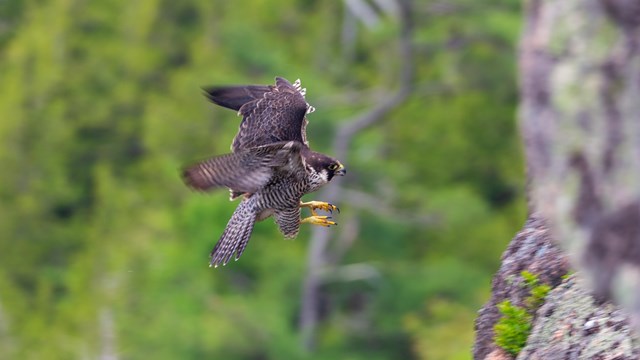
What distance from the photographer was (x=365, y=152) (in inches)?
1059

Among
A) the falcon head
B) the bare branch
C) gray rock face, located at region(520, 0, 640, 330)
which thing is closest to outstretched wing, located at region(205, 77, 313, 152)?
the falcon head

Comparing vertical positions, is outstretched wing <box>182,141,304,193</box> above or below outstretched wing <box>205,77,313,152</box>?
below

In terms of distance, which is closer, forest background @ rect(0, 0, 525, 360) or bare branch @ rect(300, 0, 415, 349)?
bare branch @ rect(300, 0, 415, 349)

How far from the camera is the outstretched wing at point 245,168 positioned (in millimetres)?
7535

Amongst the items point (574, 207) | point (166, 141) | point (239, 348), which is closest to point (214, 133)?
point (166, 141)

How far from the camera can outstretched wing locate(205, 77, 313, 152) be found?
835cm

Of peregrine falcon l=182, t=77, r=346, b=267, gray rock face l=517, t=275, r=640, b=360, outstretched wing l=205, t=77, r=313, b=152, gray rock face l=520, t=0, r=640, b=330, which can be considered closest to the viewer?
gray rock face l=520, t=0, r=640, b=330

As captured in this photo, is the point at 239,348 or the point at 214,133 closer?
the point at 239,348

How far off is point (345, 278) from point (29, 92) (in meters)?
14.4

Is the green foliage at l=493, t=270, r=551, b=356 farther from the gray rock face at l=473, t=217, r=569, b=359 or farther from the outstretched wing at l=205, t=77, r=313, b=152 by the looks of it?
the outstretched wing at l=205, t=77, r=313, b=152

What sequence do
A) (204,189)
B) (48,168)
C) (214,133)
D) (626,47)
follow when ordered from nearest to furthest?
(626,47) < (204,189) < (214,133) < (48,168)

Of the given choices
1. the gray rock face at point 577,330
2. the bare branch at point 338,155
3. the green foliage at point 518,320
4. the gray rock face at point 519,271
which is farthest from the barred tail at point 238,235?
the bare branch at point 338,155

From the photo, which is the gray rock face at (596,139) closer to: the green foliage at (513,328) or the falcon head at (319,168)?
the green foliage at (513,328)

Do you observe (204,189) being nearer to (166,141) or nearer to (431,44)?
(431,44)
